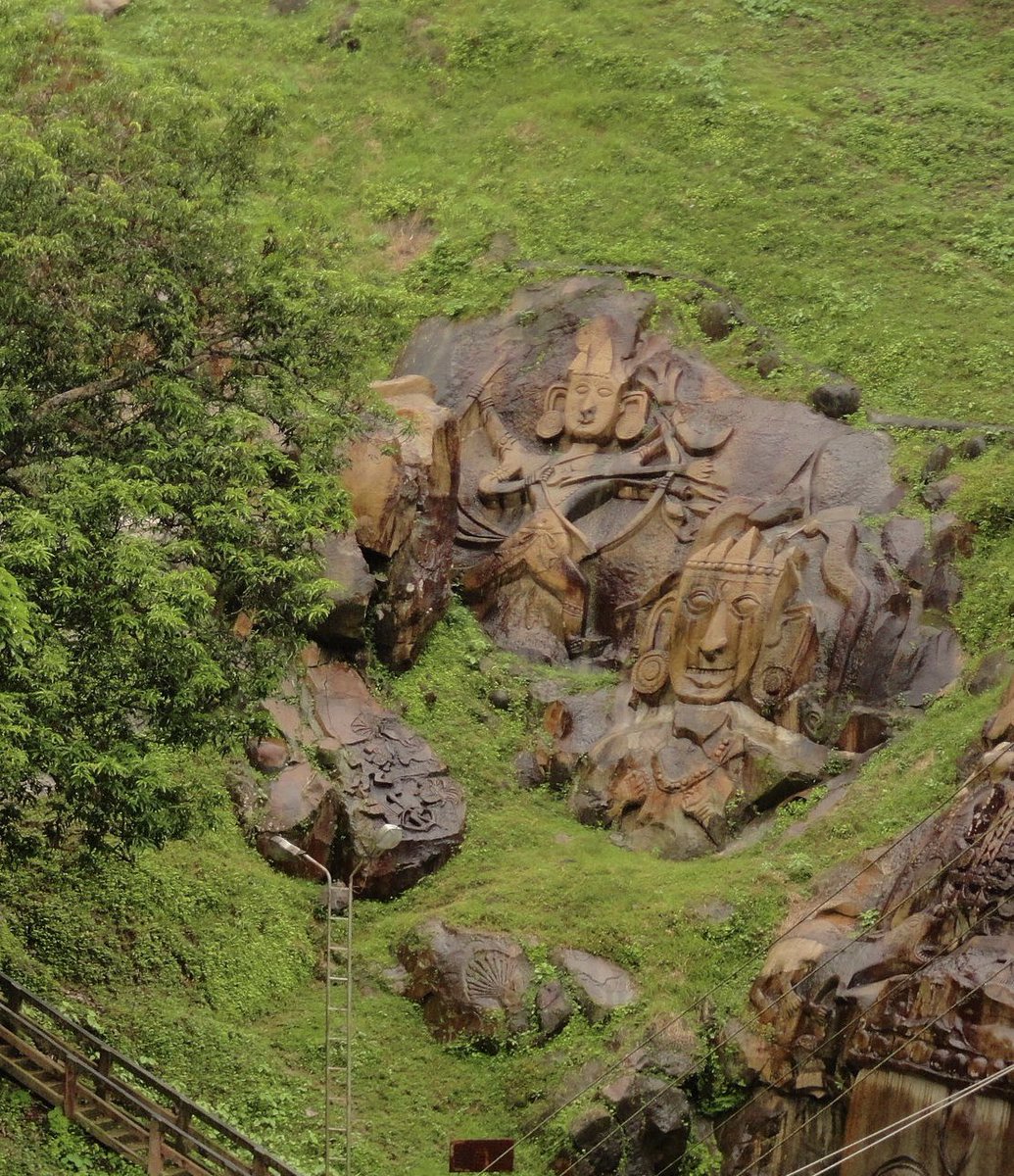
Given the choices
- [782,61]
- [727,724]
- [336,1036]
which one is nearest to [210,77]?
[782,61]

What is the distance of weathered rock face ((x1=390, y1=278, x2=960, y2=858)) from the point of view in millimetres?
23938

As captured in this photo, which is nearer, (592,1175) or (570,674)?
(592,1175)

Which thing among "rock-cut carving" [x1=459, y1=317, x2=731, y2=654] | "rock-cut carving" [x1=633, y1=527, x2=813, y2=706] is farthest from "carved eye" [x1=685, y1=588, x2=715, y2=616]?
"rock-cut carving" [x1=459, y1=317, x2=731, y2=654]

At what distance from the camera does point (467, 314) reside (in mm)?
32719

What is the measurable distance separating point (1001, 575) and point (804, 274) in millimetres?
10187

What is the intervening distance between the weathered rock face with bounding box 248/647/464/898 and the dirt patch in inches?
505

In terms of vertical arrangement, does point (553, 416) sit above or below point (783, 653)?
above

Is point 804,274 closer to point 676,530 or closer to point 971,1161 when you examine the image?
point 676,530

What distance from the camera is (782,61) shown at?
40.8m

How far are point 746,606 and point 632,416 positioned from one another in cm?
570

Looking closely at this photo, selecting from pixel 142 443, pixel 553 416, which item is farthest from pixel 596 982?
pixel 553 416

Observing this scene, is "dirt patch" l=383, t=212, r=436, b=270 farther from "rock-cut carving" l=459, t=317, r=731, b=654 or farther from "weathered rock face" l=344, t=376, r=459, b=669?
"weathered rock face" l=344, t=376, r=459, b=669

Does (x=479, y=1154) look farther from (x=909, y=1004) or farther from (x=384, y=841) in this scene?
(x=384, y=841)

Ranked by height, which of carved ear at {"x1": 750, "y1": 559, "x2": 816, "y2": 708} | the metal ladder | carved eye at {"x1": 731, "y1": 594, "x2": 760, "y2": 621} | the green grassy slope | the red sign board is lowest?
the metal ladder
